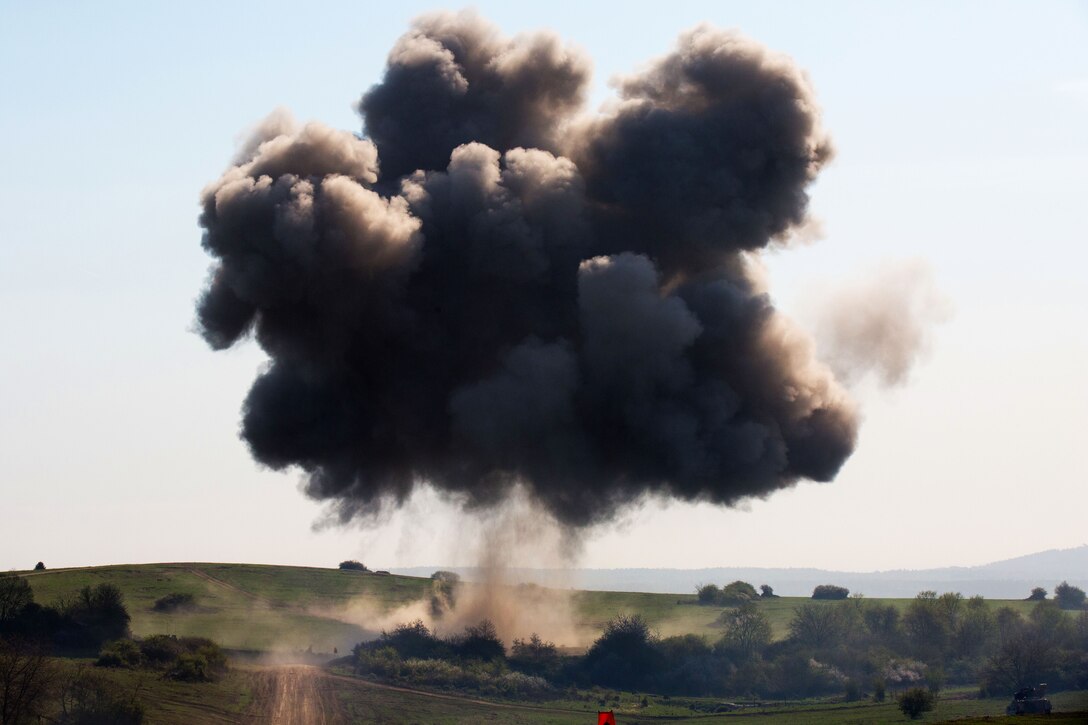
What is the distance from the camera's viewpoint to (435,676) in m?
97.7

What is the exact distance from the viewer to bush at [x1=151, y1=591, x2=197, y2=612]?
396 ft

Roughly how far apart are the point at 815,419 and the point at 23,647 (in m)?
57.7

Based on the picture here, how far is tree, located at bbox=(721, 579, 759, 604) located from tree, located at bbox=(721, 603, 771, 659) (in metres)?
17.3

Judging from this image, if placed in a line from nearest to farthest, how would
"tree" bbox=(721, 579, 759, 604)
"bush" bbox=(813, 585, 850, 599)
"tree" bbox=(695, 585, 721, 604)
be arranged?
"tree" bbox=(695, 585, 721, 604) < "tree" bbox=(721, 579, 759, 604) < "bush" bbox=(813, 585, 850, 599)

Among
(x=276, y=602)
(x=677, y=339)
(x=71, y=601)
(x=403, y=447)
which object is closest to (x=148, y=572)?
(x=276, y=602)

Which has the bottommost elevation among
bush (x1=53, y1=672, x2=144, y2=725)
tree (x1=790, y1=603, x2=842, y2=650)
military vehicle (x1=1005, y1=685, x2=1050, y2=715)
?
military vehicle (x1=1005, y1=685, x2=1050, y2=715)

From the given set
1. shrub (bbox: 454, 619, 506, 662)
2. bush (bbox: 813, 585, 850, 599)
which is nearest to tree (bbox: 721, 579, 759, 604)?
bush (bbox: 813, 585, 850, 599)

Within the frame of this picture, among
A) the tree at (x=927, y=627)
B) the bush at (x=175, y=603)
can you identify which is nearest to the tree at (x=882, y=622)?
the tree at (x=927, y=627)

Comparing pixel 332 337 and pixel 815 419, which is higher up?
pixel 332 337

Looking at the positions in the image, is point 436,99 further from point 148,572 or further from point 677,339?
point 148,572

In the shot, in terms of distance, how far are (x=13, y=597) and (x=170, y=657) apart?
1653 cm

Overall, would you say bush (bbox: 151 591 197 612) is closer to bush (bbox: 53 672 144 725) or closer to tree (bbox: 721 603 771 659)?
bush (bbox: 53 672 144 725)

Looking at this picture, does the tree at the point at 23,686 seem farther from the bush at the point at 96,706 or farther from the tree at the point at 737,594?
the tree at the point at 737,594

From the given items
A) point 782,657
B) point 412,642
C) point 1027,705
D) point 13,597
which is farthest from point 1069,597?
point 13,597
